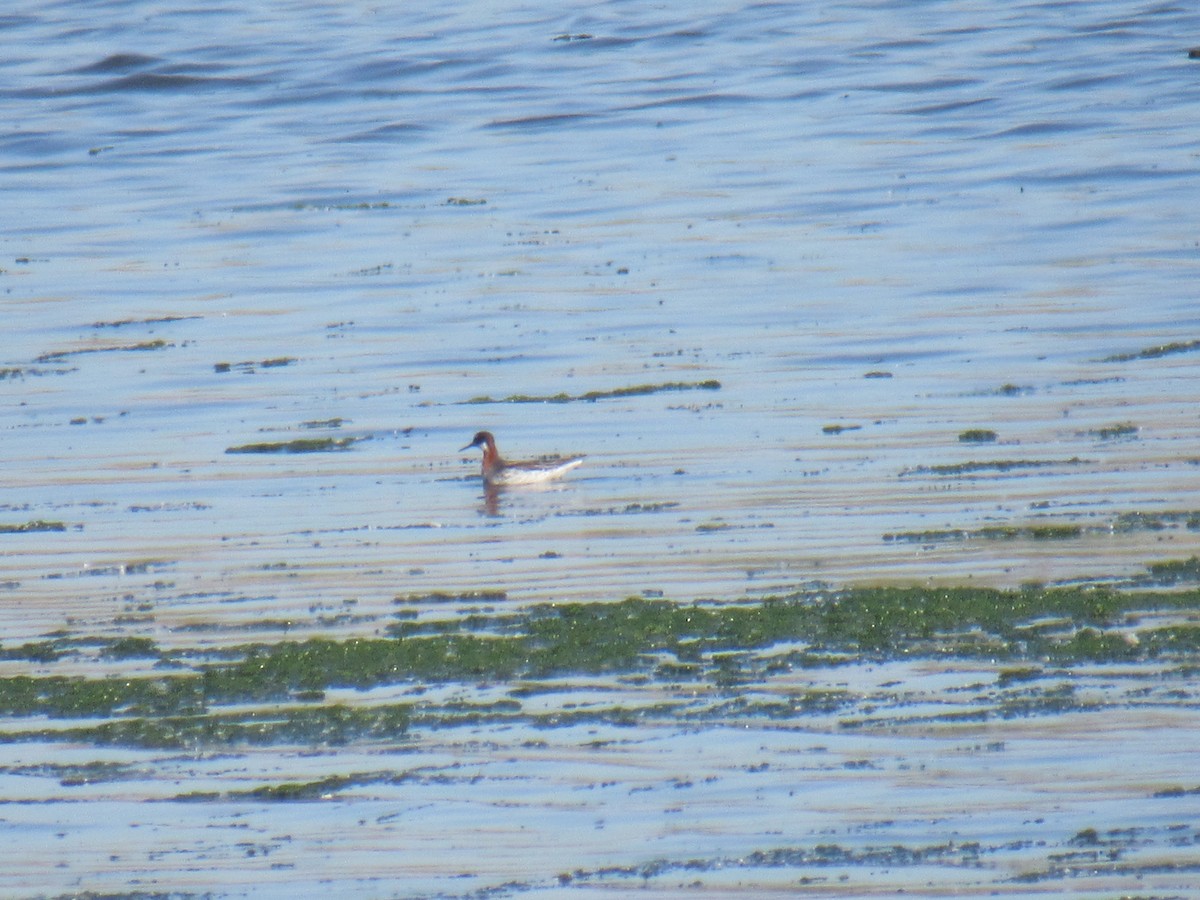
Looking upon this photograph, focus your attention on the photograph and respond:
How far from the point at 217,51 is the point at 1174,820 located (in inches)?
1446

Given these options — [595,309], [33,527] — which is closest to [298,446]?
[33,527]

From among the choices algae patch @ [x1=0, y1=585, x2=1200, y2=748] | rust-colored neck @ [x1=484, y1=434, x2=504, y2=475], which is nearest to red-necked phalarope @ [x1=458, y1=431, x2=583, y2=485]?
rust-colored neck @ [x1=484, y1=434, x2=504, y2=475]

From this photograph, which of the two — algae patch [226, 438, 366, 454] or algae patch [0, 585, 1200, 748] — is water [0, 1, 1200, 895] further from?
algae patch [0, 585, 1200, 748]

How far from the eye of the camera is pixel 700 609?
34.2 feet

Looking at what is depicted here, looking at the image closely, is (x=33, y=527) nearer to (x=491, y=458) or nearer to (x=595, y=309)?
(x=491, y=458)

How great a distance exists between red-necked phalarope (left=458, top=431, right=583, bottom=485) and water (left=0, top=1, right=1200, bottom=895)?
18 cm

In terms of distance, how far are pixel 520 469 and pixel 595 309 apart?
23.8ft

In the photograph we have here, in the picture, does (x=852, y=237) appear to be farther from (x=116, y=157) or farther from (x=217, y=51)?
(x=217, y=51)

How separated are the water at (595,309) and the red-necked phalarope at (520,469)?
0.18m

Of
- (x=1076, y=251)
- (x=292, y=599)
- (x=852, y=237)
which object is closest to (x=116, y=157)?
(x=852, y=237)

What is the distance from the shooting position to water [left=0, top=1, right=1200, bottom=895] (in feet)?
39.4

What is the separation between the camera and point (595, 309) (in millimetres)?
20922

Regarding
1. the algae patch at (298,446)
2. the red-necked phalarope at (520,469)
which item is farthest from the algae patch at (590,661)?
the algae patch at (298,446)

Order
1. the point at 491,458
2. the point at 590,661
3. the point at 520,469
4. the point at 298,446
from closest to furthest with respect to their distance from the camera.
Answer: the point at 590,661
the point at 520,469
the point at 491,458
the point at 298,446
